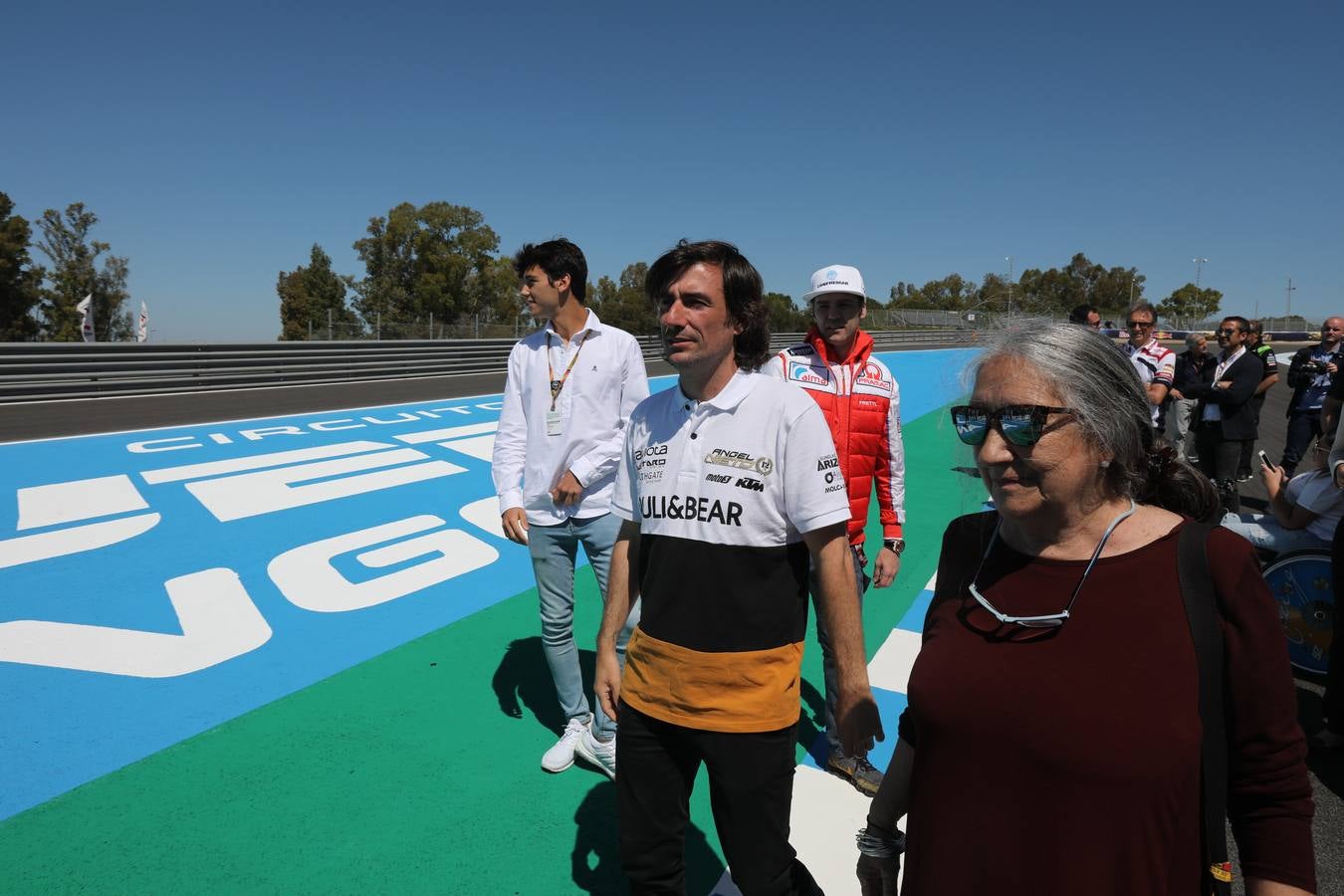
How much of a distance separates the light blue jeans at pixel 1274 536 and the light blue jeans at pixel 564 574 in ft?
12.5

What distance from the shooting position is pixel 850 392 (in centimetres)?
332

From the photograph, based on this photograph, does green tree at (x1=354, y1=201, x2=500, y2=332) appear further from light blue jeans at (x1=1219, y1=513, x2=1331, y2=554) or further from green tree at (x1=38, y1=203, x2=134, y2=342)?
light blue jeans at (x1=1219, y1=513, x2=1331, y2=554)

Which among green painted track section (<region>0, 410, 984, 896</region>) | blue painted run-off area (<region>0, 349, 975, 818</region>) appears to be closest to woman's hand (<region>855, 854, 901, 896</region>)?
green painted track section (<region>0, 410, 984, 896</region>)

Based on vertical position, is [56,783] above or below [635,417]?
below

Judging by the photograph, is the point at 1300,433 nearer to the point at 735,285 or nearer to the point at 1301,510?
the point at 1301,510

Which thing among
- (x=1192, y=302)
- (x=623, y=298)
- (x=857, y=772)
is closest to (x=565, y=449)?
(x=857, y=772)

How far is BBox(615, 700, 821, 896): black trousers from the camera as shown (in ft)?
6.55

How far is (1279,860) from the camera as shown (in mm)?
1242

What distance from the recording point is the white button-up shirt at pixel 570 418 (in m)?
3.28

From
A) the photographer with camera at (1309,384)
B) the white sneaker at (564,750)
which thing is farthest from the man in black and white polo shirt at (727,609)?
the photographer with camera at (1309,384)

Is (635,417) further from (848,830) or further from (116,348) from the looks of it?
(116,348)

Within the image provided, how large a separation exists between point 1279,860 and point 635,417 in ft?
6.05

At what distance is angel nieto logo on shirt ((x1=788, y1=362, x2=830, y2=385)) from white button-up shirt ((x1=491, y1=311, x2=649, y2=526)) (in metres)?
0.67

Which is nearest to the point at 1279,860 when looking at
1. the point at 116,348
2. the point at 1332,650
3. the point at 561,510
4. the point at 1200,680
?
the point at 1200,680
